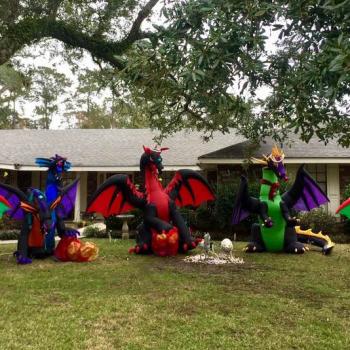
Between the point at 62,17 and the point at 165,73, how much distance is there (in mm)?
7505

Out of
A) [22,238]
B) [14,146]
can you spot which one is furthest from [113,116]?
[22,238]

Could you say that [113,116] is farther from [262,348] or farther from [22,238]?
[262,348]

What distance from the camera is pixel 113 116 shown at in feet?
137

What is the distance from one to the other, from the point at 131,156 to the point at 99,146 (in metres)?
2.25

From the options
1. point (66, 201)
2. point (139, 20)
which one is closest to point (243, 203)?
point (66, 201)

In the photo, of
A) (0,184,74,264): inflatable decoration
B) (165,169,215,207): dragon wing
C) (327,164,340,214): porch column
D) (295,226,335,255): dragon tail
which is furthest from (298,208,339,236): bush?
(0,184,74,264): inflatable decoration

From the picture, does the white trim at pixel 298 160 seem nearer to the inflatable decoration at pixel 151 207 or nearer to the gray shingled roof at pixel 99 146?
the gray shingled roof at pixel 99 146

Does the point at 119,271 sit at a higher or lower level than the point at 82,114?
lower

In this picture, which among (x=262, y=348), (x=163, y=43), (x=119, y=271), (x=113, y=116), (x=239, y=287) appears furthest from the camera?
(x=113, y=116)

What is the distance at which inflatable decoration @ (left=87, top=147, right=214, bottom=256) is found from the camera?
8.99 meters

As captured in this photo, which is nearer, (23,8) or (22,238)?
(22,238)

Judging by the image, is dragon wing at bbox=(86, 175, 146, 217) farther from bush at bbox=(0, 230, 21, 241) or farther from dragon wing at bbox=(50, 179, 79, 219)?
bush at bbox=(0, 230, 21, 241)

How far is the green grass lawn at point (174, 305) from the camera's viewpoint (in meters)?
4.28

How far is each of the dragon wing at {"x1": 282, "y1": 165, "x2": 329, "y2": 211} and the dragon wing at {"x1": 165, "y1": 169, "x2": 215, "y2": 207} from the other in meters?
1.76
